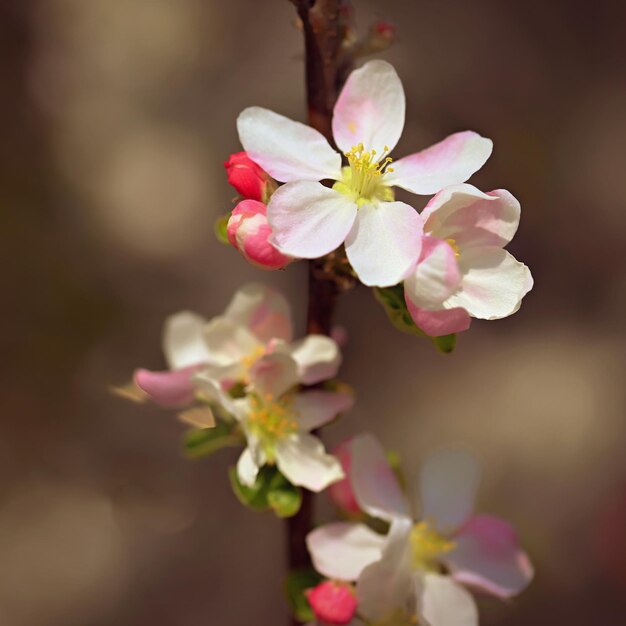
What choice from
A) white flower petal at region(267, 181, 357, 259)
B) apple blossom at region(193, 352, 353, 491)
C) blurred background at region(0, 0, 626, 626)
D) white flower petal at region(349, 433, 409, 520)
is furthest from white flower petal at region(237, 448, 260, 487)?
blurred background at region(0, 0, 626, 626)

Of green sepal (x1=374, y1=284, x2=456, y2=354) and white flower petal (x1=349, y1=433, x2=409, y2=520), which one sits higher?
green sepal (x1=374, y1=284, x2=456, y2=354)

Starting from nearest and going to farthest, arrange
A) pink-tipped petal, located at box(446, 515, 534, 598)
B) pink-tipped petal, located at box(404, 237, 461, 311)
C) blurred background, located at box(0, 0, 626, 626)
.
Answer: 1. pink-tipped petal, located at box(404, 237, 461, 311)
2. pink-tipped petal, located at box(446, 515, 534, 598)
3. blurred background, located at box(0, 0, 626, 626)

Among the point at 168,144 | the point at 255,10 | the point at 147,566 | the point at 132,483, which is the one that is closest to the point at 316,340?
the point at 132,483

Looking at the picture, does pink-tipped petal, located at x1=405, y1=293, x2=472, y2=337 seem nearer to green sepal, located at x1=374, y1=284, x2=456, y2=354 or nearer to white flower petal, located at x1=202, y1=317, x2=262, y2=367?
green sepal, located at x1=374, y1=284, x2=456, y2=354

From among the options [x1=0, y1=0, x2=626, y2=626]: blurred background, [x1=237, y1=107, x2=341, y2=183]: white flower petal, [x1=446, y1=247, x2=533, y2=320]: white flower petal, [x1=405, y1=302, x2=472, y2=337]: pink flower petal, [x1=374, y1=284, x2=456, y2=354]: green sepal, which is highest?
[x1=237, y1=107, x2=341, y2=183]: white flower petal

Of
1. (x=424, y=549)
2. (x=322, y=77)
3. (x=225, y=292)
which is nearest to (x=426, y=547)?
(x=424, y=549)

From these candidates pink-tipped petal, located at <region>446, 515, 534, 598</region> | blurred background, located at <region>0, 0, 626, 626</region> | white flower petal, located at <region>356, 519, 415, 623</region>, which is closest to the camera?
white flower petal, located at <region>356, 519, 415, 623</region>

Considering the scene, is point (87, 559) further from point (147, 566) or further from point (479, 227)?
point (479, 227)

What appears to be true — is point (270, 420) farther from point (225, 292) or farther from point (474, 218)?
point (225, 292)

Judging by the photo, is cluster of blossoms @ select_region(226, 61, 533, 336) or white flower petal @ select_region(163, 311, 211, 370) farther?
white flower petal @ select_region(163, 311, 211, 370)
